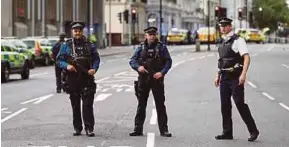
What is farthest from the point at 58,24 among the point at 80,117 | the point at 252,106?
the point at 80,117

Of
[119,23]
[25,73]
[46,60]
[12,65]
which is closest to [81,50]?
[12,65]

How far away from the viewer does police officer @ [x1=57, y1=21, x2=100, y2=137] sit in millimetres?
12305

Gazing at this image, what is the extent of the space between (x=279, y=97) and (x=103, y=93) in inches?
196

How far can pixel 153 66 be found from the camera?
12.2 metres

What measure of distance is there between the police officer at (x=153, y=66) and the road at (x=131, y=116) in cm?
54

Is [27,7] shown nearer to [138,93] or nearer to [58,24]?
[58,24]

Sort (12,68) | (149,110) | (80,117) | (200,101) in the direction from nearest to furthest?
(80,117), (149,110), (200,101), (12,68)

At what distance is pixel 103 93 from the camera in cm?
2239

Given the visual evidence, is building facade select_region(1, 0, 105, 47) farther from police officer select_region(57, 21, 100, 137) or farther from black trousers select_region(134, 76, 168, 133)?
black trousers select_region(134, 76, 168, 133)

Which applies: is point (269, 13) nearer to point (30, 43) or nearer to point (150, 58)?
point (30, 43)

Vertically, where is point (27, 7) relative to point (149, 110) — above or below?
above

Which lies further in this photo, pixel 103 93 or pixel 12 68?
pixel 12 68

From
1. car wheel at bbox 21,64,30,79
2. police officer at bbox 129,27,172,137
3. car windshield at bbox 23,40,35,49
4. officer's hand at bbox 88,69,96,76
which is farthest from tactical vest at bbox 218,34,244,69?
car windshield at bbox 23,40,35,49

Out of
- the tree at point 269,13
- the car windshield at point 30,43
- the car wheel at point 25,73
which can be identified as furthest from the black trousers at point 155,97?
the tree at point 269,13
